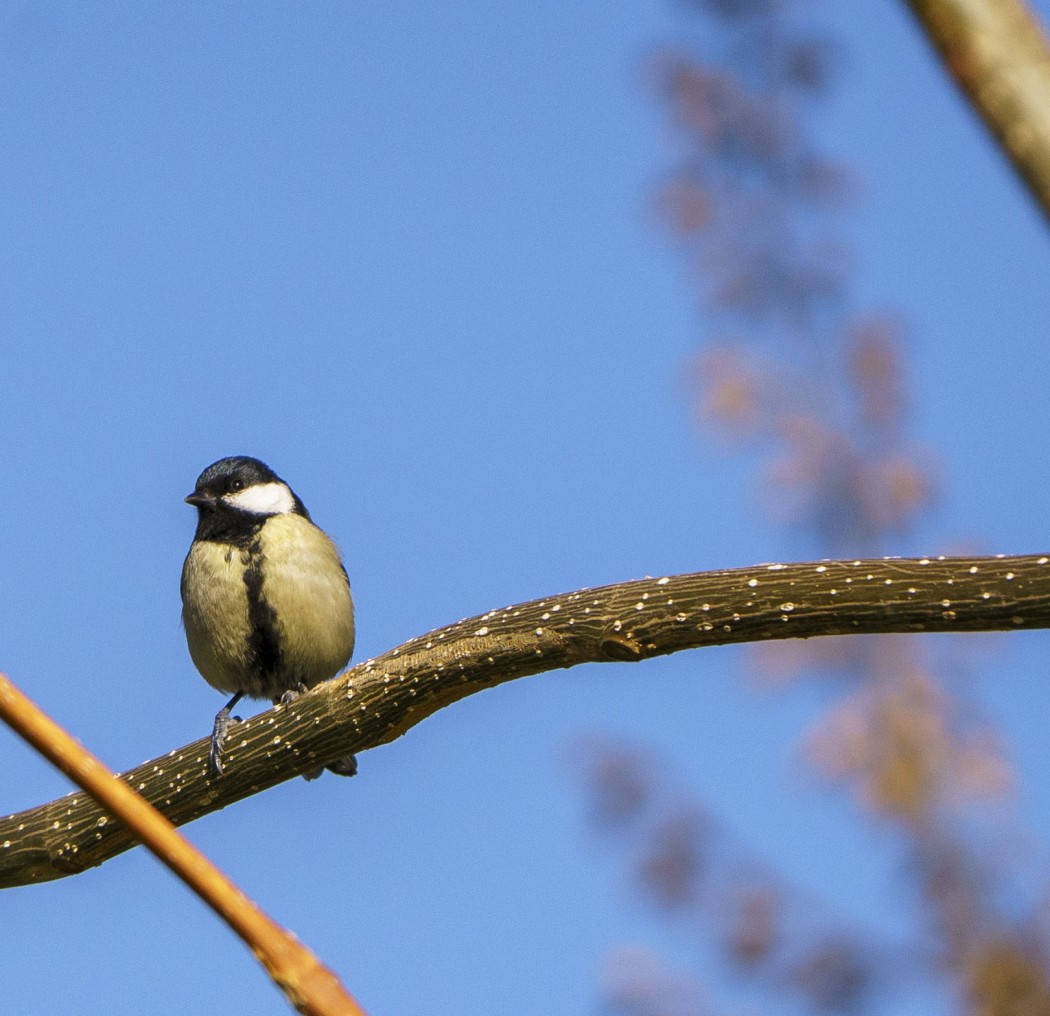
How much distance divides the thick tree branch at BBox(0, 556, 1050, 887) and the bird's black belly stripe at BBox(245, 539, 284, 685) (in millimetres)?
1554

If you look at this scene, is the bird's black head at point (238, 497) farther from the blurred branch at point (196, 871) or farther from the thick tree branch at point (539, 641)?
the blurred branch at point (196, 871)

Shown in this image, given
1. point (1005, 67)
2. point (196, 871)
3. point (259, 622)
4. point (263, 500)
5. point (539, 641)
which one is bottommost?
point (196, 871)

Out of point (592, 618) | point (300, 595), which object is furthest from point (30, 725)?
point (300, 595)

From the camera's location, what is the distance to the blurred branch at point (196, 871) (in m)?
0.73

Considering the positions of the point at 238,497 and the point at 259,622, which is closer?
the point at 259,622

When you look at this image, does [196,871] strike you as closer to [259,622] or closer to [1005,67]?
[1005,67]

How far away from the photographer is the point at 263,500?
6.20m

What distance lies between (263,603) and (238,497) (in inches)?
27.2

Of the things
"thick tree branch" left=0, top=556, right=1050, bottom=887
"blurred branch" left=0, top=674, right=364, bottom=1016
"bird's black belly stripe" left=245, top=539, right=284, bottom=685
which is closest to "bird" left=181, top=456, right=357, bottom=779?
"bird's black belly stripe" left=245, top=539, right=284, bottom=685

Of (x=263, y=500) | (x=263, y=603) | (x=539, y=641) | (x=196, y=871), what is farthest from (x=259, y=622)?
(x=196, y=871)

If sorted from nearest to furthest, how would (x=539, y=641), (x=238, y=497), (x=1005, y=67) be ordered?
(x=1005, y=67) < (x=539, y=641) < (x=238, y=497)

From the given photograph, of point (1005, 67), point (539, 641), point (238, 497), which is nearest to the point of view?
point (1005, 67)

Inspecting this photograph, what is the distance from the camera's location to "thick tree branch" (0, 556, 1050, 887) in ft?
8.99

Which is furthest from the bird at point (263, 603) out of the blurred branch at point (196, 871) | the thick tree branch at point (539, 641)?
the blurred branch at point (196, 871)
